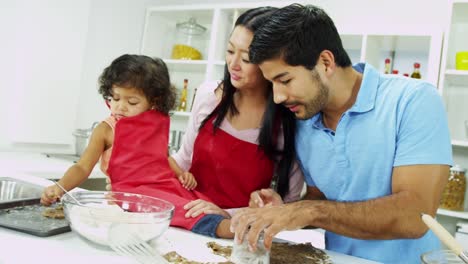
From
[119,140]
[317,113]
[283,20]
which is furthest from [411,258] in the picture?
[119,140]

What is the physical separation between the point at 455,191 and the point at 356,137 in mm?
1469

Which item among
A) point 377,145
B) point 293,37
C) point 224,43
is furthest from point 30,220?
point 224,43

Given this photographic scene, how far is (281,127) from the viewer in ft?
4.46

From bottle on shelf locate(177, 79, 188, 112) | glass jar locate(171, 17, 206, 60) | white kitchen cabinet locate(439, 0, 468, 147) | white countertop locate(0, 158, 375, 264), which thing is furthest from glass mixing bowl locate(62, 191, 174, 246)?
glass jar locate(171, 17, 206, 60)

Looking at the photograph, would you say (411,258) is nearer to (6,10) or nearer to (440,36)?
(440,36)

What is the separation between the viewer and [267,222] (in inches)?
34.1

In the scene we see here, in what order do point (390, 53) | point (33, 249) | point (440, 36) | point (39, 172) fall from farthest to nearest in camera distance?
Answer: point (390, 53), point (440, 36), point (39, 172), point (33, 249)

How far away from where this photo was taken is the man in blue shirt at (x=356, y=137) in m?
1.03

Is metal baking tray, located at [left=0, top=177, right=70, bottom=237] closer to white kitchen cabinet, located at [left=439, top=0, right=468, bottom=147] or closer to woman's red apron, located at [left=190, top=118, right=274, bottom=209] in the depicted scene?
woman's red apron, located at [left=190, top=118, right=274, bottom=209]

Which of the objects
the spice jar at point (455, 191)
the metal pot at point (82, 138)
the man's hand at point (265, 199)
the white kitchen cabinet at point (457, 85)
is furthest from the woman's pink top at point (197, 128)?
the white kitchen cabinet at point (457, 85)

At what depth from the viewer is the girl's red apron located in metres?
1.28

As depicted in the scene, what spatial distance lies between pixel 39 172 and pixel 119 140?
38.0 inches

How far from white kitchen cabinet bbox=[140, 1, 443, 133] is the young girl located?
158 centimetres

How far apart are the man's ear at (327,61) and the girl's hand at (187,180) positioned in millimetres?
541
